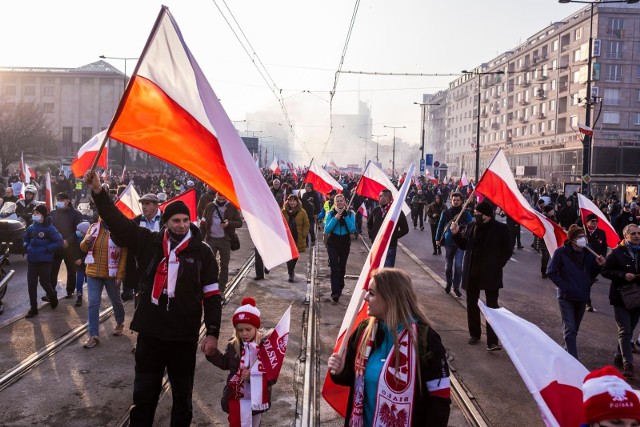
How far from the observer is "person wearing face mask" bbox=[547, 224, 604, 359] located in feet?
21.7

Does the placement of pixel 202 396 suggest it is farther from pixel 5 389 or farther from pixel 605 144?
pixel 605 144

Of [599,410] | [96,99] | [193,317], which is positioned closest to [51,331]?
[193,317]

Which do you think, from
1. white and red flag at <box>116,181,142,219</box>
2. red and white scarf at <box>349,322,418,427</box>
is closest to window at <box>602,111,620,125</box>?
white and red flag at <box>116,181,142,219</box>

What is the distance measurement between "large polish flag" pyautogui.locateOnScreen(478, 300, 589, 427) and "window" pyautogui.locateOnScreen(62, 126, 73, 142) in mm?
82658

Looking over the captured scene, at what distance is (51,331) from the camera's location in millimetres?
7785

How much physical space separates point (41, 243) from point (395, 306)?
7.01m

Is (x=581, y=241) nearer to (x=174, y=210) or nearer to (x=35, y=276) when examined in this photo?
(x=174, y=210)

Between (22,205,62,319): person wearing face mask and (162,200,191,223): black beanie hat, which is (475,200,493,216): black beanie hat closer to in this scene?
(162,200,191,223): black beanie hat

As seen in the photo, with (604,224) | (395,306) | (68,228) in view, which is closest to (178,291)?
(395,306)

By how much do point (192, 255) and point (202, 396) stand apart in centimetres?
191

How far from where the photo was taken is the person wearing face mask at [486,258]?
737 centimetres

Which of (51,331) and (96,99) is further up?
(96,99)

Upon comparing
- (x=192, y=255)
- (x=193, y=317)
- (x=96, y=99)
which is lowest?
(x=193, y=317)

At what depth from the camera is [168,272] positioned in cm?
423
